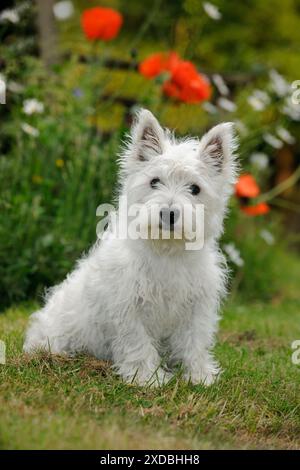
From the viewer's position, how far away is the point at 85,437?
344 cm

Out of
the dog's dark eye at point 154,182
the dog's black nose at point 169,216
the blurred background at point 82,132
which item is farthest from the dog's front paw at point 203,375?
the blurred background at point 82,132

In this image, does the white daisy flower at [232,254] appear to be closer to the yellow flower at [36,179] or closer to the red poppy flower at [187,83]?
the red poppy flower at [187,83]

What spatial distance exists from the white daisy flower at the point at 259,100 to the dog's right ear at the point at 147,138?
391cm

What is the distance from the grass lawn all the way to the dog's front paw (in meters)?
0.06

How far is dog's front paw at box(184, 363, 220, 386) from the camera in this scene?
15.2 ft

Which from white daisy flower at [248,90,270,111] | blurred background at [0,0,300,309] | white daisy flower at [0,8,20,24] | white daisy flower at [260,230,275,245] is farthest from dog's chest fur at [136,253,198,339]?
white daisy flower at [260,230,275,245]

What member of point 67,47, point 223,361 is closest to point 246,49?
point 67,47

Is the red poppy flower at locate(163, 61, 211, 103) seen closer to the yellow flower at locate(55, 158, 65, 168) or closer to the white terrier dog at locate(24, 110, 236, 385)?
the yellow flower at locate(55, 158, 65, 168)

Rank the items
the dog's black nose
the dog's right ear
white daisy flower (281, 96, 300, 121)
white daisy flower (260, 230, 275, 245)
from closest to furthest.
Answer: the dog's black nose → the dog's right ear → white daisy flower (281, 96, 300, 121) → white daisy flower (260, 230, 275, 245)

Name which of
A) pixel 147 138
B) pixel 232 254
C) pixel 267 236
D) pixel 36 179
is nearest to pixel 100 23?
pixel 36 179

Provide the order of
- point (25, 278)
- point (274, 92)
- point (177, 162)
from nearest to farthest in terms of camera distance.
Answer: point (177, 162) < point (25, 278) < point (274, 92)

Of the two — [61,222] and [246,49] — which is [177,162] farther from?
[246,49]

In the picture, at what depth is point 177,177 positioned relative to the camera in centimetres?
432

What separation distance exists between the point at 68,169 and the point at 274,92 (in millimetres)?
2619
